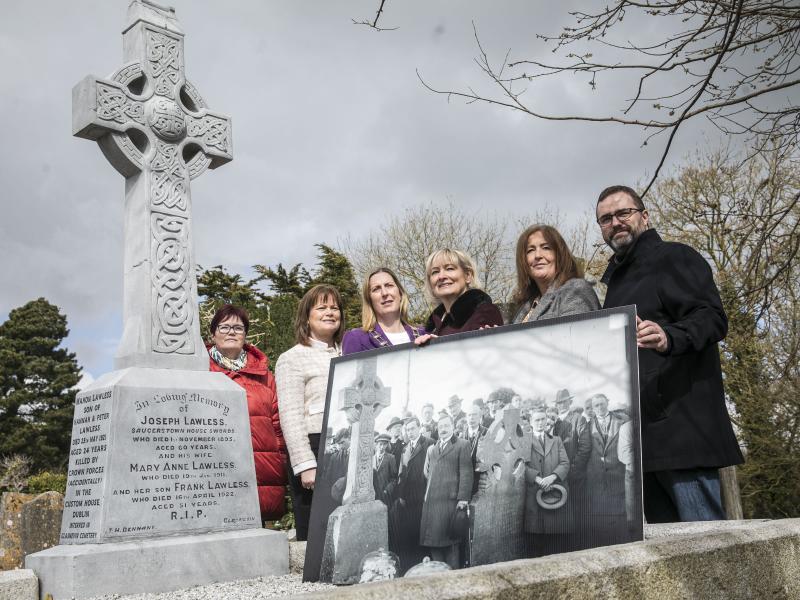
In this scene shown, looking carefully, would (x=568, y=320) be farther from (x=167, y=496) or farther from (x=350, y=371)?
(x=167, y=496)

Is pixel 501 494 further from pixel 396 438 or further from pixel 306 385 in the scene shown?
pixel 306 385

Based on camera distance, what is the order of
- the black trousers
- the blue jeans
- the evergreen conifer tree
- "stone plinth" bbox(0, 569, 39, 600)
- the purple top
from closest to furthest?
the blue jeans, "stone plinth" bbox(0, 569, 39, 600), the purple top, the black trousers, the evergreen conifer tree

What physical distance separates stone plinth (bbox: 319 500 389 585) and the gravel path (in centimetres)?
13

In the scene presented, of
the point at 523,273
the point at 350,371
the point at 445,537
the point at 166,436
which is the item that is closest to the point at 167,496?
the point at 166,436

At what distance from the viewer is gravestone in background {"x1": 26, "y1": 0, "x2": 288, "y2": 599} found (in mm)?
4289

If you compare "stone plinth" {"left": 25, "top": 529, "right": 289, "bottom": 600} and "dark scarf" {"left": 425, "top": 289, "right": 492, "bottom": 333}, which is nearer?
"stone plinth" {"left": 25, "top": 529, "right": 289, "bottom": 600}

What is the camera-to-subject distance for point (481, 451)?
126 inches

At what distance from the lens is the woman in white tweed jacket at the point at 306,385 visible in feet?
15.5

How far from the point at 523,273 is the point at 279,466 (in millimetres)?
2662

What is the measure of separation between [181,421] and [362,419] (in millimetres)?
1603

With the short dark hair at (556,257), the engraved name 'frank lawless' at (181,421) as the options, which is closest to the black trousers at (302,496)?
the engraved name 'frank lawless' at (181,421)

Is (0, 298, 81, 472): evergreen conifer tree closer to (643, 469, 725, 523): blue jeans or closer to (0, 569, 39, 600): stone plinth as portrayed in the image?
(0, 569, 39, 600): stone plinth

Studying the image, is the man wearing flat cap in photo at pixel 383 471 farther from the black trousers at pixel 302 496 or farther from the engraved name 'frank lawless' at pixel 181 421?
the engraved name 'frank lawless' at pixel 181 421

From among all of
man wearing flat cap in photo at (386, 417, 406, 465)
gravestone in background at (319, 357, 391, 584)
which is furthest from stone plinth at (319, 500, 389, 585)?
man wearing flat cap in photo at (386, 417, 406, 465)
